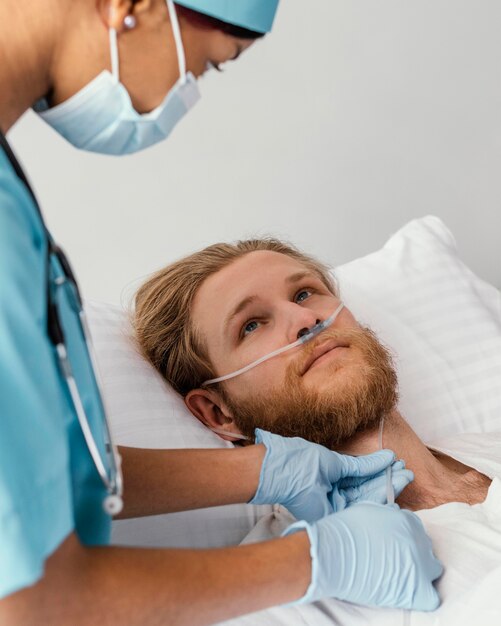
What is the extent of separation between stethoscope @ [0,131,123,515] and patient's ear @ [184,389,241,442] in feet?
2.85

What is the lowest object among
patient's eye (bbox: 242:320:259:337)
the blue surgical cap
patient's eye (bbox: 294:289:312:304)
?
patient's eye (bbox: 242:320:259:337)

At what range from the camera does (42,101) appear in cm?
116

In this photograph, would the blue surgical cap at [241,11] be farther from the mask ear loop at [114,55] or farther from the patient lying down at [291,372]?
the patient lying down at [291,372]

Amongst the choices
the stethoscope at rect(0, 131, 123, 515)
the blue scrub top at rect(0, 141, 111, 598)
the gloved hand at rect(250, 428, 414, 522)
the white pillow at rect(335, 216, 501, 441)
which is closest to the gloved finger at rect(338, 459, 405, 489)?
the gloved hand at rect(250, 428, 414, 522)

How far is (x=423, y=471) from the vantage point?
1.77 meters

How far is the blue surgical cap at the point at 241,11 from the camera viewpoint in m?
1.13

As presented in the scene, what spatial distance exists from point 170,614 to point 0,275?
0.44m

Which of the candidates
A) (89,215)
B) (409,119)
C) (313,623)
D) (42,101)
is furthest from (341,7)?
(313,623)

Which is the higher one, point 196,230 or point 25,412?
point 25,412

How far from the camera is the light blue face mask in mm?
1135

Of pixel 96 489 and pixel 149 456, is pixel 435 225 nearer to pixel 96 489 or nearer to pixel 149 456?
pixel 149 456

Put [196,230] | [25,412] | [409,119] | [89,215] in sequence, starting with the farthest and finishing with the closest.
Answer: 1. [409,119]
2. [196,230]
3. [89,215]
4. [25,412]

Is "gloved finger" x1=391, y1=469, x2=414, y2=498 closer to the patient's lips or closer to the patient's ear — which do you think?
the patient's lips

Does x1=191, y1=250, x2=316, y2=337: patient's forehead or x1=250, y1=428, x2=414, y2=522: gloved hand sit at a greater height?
x1=191, y1=250, x2=316, y2=337: patient's forehead
